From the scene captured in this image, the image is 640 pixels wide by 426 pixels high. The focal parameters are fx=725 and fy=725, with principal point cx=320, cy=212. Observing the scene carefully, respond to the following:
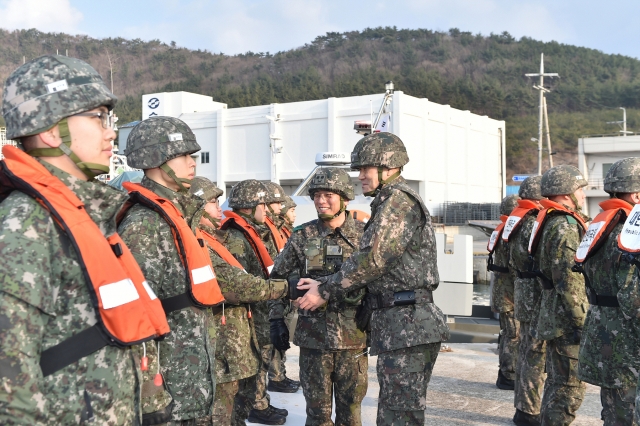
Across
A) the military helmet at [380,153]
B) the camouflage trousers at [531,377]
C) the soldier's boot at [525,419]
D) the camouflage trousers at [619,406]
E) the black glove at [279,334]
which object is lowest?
the soldier's boot at [525,419]

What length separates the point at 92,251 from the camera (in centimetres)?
232

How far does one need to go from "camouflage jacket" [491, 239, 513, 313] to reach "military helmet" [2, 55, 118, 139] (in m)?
6.95

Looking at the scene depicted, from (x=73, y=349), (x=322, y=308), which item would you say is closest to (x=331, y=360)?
(x=322, y=308)

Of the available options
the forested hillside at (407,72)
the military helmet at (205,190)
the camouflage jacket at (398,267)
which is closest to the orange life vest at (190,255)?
the camouflage jacket at (398,267)

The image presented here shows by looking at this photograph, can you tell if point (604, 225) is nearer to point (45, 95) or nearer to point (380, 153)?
point (380, 153)

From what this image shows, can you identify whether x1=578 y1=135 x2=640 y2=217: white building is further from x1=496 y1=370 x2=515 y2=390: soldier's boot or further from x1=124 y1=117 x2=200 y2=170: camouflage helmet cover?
x1=124 y1=117 x2=200 y2=170: camouflage helmet cover

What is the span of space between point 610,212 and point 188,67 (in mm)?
156692

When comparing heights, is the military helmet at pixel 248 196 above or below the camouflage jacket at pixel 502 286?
above

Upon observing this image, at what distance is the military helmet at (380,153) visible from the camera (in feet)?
16.3

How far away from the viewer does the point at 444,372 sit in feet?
28.0

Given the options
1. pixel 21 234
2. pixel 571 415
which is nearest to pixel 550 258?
pixel 571 415

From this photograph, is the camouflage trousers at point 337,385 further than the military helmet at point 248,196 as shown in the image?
No

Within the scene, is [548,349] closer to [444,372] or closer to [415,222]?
[415,222]

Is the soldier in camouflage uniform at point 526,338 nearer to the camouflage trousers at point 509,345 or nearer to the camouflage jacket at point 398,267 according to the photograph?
the camouflage trousers at point 509,345
